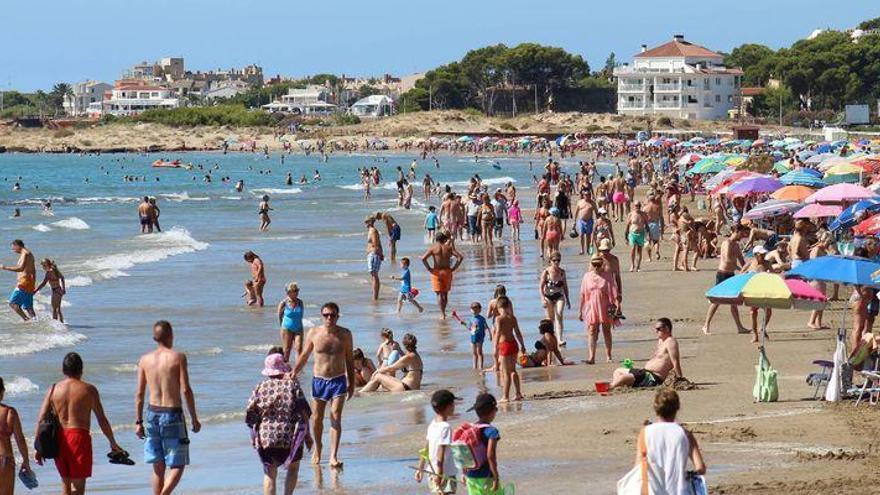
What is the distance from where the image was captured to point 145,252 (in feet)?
120

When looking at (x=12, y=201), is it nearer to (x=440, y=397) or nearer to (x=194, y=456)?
(x=194, y=456)

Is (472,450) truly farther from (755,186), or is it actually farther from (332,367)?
(755,186)

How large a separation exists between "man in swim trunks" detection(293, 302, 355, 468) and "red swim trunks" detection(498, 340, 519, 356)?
111 inches

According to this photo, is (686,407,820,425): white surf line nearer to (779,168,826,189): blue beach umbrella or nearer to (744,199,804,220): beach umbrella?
(744,199,804,220): beach umbrella

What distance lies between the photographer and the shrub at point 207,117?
Result: 546 feet

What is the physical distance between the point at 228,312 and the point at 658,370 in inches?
417

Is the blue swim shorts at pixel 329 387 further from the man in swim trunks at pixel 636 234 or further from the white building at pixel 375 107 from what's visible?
the white building at pixel 375 107

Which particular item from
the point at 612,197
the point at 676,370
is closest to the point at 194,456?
the point at 676,370

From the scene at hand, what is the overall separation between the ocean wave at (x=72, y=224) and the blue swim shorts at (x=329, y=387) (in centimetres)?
3919

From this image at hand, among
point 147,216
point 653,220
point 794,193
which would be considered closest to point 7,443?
point 653,220

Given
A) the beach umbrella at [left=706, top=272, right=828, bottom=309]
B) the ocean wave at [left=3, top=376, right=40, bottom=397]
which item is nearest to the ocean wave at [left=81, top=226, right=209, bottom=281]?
the ocean wave at [left=3, top=376, right=40, bottom=397]

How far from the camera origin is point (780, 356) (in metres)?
15.8

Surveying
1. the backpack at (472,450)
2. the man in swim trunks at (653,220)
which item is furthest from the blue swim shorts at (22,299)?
the backpack at (472,450)

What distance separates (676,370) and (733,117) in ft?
411
